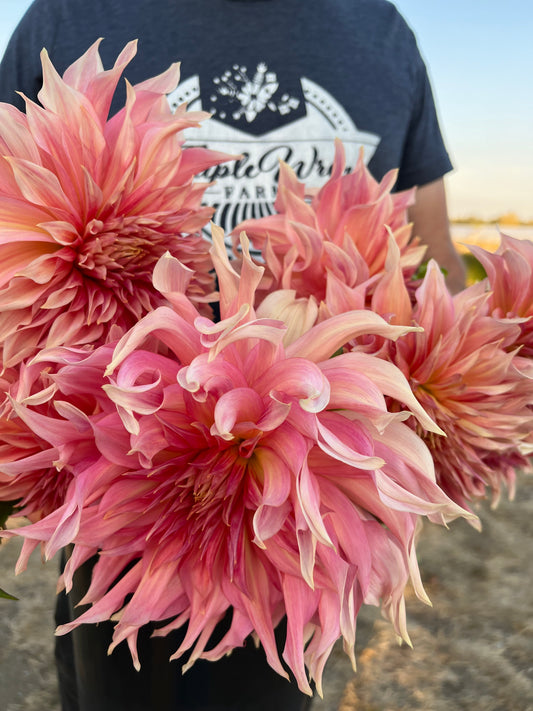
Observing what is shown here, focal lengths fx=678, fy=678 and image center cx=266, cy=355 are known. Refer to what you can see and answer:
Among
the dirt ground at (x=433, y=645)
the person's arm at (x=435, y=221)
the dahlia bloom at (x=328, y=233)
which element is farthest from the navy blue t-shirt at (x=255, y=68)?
the dirt ground at (x=433, y=645)

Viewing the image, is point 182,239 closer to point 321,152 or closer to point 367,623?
point 321,152

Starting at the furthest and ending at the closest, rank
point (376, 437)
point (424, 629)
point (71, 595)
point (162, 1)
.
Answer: point (424, 629)
point (162, 1)
point (71, 595)
point (376, 437)

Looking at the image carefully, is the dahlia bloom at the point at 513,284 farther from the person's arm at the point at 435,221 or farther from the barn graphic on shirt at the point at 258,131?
the person's arm at the point at 435,221

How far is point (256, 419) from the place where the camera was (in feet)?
0.78

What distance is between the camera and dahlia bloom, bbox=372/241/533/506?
10.7 inches

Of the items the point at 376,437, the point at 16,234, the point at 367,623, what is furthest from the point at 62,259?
the point at 367,623

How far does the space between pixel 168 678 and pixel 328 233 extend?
239 mm

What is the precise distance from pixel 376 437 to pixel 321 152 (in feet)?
2.39

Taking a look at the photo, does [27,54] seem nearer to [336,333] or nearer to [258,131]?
[258,131]

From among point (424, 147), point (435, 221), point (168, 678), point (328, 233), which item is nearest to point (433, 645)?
point (435, 221)

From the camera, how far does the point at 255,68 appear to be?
0.86 metres

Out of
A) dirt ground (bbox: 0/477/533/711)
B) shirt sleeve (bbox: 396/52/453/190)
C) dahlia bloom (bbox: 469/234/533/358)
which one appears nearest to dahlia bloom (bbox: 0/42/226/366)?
dahlia bloom (bbox: 469/234/533/358)

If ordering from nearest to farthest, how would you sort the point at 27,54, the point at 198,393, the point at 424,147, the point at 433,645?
1. the point at 198,393
2. the point at 27,54
3. the point at 424,147
4. the point at 433,645

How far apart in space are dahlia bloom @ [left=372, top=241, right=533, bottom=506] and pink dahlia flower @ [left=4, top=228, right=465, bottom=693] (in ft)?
0.15
